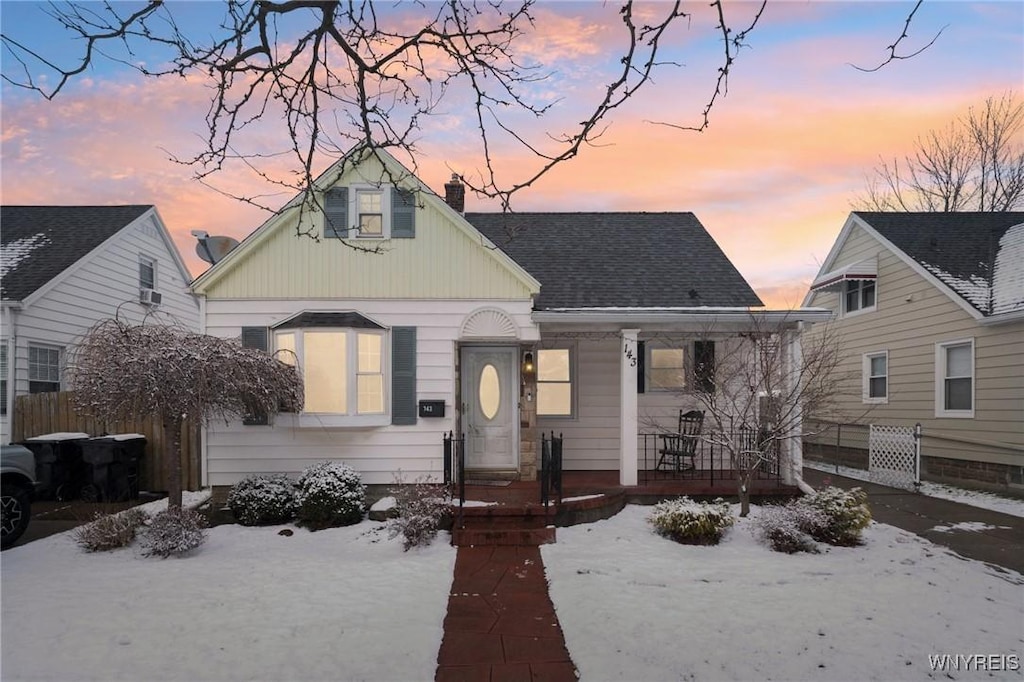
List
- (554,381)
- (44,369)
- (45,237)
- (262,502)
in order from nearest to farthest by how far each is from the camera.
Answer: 1. (262,502)
2. (554,381)
3. (44,369)
4. (45,237)

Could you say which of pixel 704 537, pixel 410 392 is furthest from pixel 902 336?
pixel 410 392

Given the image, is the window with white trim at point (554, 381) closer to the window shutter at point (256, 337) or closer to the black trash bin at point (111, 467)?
the window shutter at point (256, 337)

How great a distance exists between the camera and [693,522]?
707cm

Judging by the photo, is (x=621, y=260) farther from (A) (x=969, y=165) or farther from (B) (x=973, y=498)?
(A) (x=969, y=165)

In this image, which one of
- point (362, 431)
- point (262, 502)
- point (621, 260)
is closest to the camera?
point (262, 502)

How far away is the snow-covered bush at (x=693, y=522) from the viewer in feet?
23.2

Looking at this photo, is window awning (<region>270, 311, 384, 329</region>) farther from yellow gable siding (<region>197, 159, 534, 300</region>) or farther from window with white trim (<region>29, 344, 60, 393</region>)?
window with white trim (<region>29, 344, 60, 393</region>)

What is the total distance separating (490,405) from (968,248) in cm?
1097

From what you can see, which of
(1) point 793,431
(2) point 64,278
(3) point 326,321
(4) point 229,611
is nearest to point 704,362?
(1) point 793,431

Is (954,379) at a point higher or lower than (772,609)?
higher

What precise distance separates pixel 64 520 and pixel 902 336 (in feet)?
51.6

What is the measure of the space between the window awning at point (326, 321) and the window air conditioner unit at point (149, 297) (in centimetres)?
770

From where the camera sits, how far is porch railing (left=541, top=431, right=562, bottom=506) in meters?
7.63

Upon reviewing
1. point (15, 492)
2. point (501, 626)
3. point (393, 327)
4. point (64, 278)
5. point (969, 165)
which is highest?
point (969, 165)
